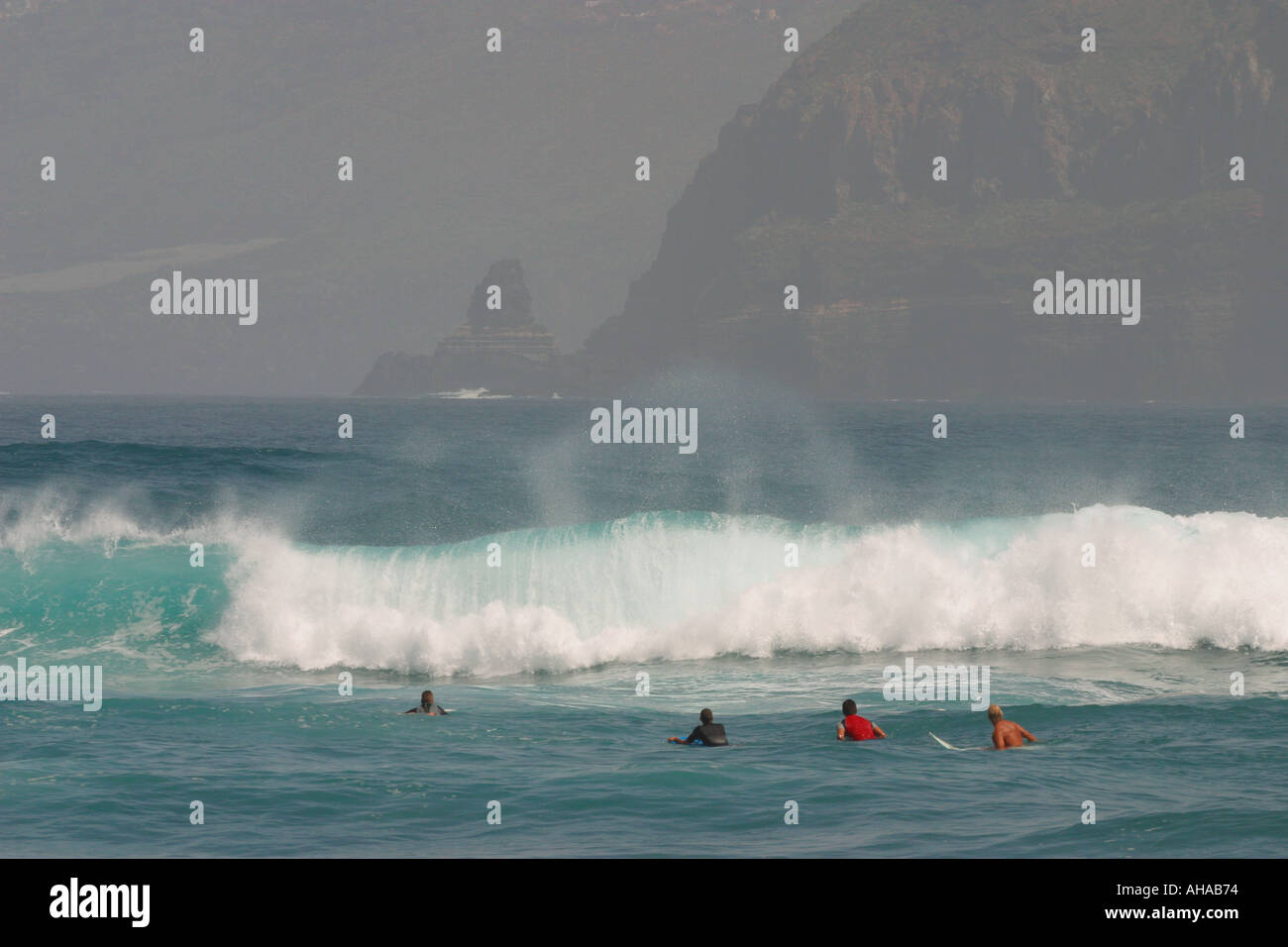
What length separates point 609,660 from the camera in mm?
27406

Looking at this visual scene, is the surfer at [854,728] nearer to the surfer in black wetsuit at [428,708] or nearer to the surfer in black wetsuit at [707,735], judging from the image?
the surfer in black wetsuit at [707,735]

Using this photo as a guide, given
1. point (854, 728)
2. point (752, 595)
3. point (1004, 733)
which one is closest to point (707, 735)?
point (854, 728)

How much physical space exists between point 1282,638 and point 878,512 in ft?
65.8

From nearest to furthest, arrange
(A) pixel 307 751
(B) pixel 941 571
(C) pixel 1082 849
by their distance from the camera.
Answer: (C) pixel 1082 849 → (A) pixel 307 751 → (B) pixel 941 571

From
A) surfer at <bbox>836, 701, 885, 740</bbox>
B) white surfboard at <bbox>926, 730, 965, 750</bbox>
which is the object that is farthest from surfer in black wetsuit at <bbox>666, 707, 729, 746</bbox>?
white surfboard at <bbox>926, 730, 965, 750</bbox>

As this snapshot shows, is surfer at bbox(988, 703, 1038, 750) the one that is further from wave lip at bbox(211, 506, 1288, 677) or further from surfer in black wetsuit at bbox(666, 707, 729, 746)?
wave lip at bbox(211, 506, 1288, 677)

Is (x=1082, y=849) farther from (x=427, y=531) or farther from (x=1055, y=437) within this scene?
(x=1055, y=437)

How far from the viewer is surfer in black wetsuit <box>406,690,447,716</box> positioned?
2117 centimetres

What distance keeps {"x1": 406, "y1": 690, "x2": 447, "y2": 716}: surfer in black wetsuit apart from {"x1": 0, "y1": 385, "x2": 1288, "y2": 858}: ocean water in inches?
8.9

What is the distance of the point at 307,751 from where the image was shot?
19062mm

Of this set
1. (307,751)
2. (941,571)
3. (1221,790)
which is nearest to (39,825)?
(307,751)

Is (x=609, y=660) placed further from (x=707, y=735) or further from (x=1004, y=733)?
(x=1004, y=733)
